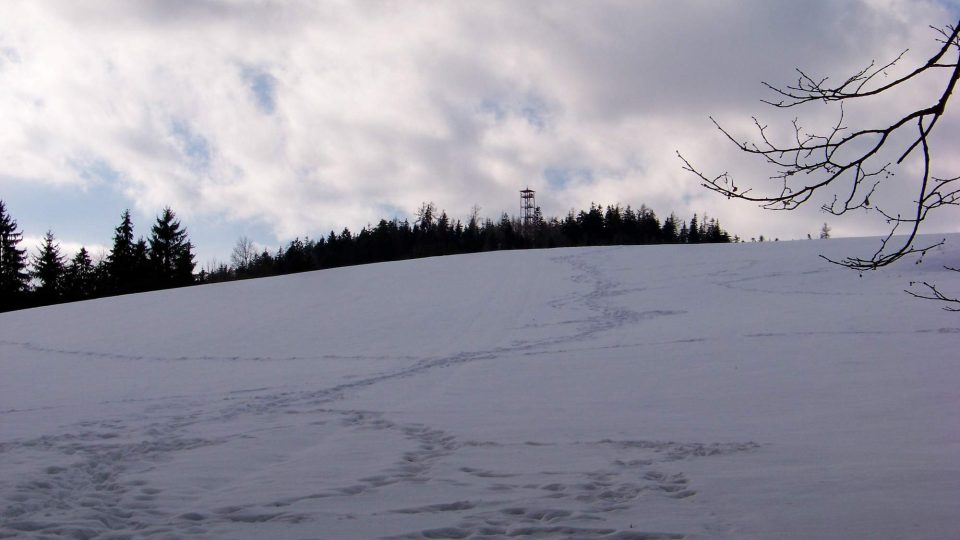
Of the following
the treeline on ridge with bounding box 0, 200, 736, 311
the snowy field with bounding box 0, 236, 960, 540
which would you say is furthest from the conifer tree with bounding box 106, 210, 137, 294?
the snowy field with bounding box 0, 236, 960, 540

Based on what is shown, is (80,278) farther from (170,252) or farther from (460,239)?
(460,239)

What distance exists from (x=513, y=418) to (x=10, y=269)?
5878 cm

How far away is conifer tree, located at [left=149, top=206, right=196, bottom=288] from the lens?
6334 cm

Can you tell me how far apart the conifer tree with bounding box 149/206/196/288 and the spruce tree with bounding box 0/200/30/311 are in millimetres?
9630

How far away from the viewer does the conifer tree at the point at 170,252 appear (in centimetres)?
6334

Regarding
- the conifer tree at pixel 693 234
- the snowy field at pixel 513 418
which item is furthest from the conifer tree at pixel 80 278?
the conifer tree at pixel 693 234

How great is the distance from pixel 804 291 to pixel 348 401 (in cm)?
1702

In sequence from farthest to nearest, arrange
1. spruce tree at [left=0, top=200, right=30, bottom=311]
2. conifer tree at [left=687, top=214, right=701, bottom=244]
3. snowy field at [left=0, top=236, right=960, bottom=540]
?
conifer tree at [left=687, top=214, right=701, bottom=244], spruce tree at [left=0, top=200, right=30, bottom=311], snowy field at [left=0, top=236, right=960, bottom=540]

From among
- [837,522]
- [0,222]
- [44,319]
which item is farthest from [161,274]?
[837,522]

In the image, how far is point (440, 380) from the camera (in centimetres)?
1509

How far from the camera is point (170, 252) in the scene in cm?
6438

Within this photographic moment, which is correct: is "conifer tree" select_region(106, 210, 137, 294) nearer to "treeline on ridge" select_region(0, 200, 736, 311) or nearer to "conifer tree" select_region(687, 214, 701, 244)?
"treeline on ridge" select_region(0, 200, 736, 311)

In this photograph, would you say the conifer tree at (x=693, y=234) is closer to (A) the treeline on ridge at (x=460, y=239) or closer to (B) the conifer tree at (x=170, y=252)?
(A) the treeline on ridge at (x=460, y=239)

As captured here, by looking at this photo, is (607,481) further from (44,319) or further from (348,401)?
(44,319)
